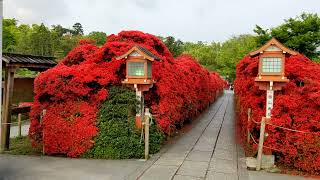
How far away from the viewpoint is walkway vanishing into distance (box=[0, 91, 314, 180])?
31.0ft

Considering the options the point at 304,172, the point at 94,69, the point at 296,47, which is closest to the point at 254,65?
the point at 304,172

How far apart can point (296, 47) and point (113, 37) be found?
14.9m

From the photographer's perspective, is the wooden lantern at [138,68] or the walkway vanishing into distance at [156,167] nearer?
the walkway vanishing into distance at [156,167]

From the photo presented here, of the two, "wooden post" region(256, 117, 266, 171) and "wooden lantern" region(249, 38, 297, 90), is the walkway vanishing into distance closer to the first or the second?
"wooden post" region(256, 117, 266, 171)

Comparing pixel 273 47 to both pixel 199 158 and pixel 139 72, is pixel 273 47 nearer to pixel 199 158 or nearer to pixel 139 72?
pixel 199 158

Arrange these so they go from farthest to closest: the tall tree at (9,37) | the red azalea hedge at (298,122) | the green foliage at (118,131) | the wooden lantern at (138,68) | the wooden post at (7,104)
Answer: the tall tree at (9,37) → the wooden post at (7,104) → the wooden lantern at (138,68) → the green foliage at (118,131) → the red azalea hedge at (298,122)

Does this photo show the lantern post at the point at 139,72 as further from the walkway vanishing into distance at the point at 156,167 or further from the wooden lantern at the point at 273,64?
the wooden lantern at the point at 273,64

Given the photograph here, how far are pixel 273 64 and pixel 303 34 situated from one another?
15.4 meters

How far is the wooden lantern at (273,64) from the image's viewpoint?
1084 centimetres

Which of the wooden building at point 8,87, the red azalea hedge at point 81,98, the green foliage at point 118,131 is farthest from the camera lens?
the wooden building at point 8,87

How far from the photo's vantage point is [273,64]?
1098 centimetres

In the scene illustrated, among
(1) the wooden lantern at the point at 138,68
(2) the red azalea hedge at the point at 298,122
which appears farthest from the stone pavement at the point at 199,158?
(1) the wooden lantern at the point at 138,68

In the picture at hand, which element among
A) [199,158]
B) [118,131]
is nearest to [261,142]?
[199,158]

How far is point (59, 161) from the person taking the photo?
11102mm
